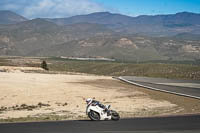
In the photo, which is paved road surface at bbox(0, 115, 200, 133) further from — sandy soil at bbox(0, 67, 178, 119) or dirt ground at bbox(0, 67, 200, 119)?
sandy soil at bbox(0, 67, 178, 119)

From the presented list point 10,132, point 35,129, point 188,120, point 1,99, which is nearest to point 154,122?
point 188,120

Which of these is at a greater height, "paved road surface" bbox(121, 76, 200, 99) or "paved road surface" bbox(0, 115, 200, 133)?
"paved road surface" bbox(0, 115, 200, 133)

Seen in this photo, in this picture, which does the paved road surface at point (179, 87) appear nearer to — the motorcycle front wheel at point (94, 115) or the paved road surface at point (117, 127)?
the motorcycle front wheel at point (94, 115)

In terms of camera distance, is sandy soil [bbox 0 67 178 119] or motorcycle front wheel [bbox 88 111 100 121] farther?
sandy soil [bbox 0 67 178 119]

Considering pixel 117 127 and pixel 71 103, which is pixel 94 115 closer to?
pixel 117 127

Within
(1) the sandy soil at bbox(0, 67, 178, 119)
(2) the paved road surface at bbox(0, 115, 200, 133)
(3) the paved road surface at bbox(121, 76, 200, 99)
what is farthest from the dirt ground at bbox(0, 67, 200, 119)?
(3) the paved road surface at bbox(121, 76, 200, 99)

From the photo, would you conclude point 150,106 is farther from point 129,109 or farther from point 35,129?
point 35,129

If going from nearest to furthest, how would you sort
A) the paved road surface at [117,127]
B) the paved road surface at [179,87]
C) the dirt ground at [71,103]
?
the paved road surface at [117,127]
the dirt ground at [71,103]
the paved road surface at [179,87]

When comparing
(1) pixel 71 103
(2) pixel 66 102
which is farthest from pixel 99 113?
(2) pixel 66 102

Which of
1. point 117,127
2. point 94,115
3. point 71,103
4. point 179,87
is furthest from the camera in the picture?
point 179,87

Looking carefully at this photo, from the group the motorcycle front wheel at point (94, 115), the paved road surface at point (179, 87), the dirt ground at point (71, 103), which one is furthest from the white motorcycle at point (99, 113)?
the paved road surface at point (179, 87)

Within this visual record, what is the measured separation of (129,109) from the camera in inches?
1061

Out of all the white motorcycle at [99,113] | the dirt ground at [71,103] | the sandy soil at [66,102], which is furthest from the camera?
the sandy soil at [66,102]

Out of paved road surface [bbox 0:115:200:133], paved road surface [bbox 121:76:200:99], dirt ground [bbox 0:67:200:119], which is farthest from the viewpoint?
paved road surface [bbox 121:76:200:99]
